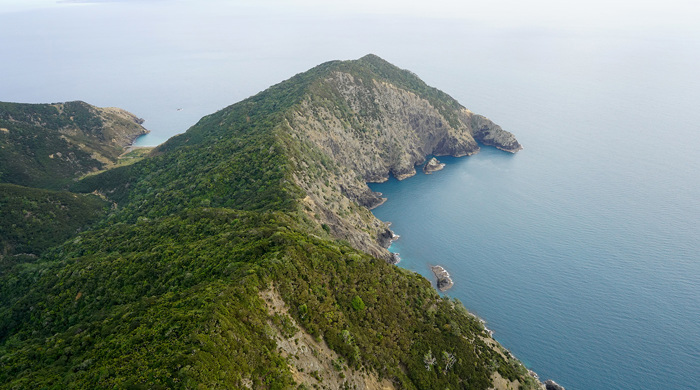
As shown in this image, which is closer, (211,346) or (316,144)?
(211,346)

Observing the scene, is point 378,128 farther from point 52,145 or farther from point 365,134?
point 52,145

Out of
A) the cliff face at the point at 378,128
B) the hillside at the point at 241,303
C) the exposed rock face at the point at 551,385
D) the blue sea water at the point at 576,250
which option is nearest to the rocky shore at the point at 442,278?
the blue sea water at the point at 576,250

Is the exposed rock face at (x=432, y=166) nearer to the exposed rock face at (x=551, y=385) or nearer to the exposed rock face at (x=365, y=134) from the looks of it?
the exposed rock face at (x=365, y=134)

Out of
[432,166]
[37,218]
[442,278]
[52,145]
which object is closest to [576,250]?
[442,278]

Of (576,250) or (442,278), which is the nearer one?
(442,278)

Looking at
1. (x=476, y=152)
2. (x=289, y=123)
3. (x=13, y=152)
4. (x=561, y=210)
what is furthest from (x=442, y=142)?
(x=13, y=152)

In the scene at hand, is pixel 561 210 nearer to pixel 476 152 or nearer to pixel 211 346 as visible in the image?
pixel 476 152
